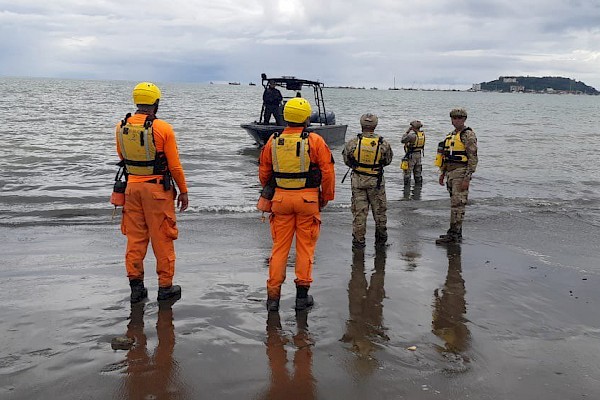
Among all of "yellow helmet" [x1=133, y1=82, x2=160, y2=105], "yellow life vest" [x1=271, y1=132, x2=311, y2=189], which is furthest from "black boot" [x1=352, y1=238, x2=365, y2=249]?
"yellow helmet" [x1=133, y1=82, x2=160, y2=105]

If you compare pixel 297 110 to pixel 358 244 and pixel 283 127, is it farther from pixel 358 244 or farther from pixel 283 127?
pixel 283 127

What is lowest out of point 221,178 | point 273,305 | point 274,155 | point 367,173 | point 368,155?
point 273,305

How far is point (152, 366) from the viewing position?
3.58 meters

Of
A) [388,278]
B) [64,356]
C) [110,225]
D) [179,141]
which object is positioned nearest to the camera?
[64,356]

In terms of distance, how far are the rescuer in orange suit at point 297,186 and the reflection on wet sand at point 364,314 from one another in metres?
0.55

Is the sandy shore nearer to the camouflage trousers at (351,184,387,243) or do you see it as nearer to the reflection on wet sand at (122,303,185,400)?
the reflection on wet sand at (122,303,185,400)

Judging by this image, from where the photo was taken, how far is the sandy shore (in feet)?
11.2

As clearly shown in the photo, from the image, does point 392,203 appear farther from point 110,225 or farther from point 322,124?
point 322,124

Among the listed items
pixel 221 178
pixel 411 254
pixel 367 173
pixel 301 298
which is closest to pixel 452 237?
pixel 411 254

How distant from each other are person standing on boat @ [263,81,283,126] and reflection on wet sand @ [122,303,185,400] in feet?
46.1

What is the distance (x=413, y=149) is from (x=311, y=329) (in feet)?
31.2

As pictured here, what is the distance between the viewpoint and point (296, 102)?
444 cm

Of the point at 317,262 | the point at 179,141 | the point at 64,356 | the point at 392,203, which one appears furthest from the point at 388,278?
the point at 179,141

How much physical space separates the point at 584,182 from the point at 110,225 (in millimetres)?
13503
